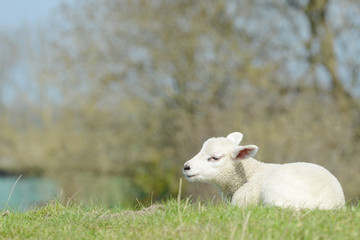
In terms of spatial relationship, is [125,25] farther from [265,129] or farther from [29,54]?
[29,54]

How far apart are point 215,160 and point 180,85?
44.9 feet

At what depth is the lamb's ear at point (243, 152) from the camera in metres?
6.78

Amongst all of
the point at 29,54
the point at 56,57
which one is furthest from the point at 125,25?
the point at 29,54

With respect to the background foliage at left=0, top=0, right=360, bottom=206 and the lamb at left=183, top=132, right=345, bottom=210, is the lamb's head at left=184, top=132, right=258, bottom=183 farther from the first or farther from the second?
the background foliage at left=0, top=0, right=360, bottom=206

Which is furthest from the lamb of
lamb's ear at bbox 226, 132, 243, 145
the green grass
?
the green grass

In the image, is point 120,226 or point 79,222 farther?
point 79,222

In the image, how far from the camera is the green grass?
15.2 feet

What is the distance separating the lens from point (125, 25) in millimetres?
21297

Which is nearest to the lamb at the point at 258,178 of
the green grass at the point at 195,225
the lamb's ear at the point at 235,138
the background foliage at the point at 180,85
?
the lamb's ear at the point at 235,138

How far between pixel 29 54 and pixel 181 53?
515 inches

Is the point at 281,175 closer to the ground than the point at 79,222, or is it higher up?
higher up

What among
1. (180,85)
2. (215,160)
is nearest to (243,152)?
(215,160)

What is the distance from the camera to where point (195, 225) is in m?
4.99

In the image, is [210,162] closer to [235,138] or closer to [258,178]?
[258,178]
